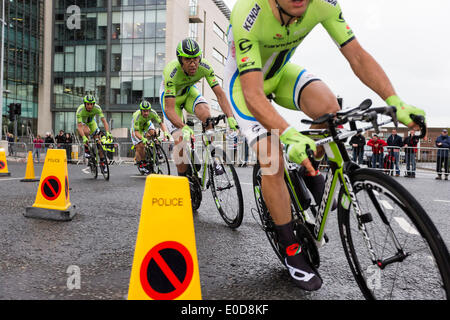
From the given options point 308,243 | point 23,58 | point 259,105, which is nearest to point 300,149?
point 259,105

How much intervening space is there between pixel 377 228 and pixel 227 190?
2.50 meters

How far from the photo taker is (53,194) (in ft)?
15.2

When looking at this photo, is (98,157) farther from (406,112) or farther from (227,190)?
(406,112)

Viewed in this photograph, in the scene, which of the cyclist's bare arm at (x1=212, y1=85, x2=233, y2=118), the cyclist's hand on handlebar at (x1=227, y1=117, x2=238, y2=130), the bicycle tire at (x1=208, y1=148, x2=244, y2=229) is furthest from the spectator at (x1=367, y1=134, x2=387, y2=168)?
the cyclist's hand on handlebar at (x1=227, y1=117, x2=238, y2=130)

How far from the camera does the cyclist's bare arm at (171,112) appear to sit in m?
5.17

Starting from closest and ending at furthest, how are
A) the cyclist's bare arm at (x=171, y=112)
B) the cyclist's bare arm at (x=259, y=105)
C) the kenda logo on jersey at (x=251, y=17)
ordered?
the cyclist's bare arm at (x=259, y=105), the kenda logo on jersey at (x=251, y=17), the cyclist's bare arm at (x=171, y=112)

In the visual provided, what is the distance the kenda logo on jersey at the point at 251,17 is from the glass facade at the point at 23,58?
44824mm

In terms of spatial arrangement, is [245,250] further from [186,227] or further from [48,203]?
[48,203]

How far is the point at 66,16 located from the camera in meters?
41.7

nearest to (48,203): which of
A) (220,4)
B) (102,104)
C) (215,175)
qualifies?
(215,175)

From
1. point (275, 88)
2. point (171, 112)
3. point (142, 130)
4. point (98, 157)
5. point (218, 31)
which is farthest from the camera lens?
point (218, 31)

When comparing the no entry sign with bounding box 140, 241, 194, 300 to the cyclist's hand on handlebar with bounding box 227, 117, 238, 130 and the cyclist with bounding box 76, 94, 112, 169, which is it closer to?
the cyclist's hand on handlebar with bounding box 227, 117, 238, 130

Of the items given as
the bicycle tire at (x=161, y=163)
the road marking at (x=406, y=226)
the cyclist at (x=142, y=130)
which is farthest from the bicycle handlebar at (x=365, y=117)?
the cyclist at (x=142, y=130)

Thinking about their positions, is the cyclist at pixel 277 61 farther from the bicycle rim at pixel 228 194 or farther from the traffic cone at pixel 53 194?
the traffic cone at pixel 53 194
